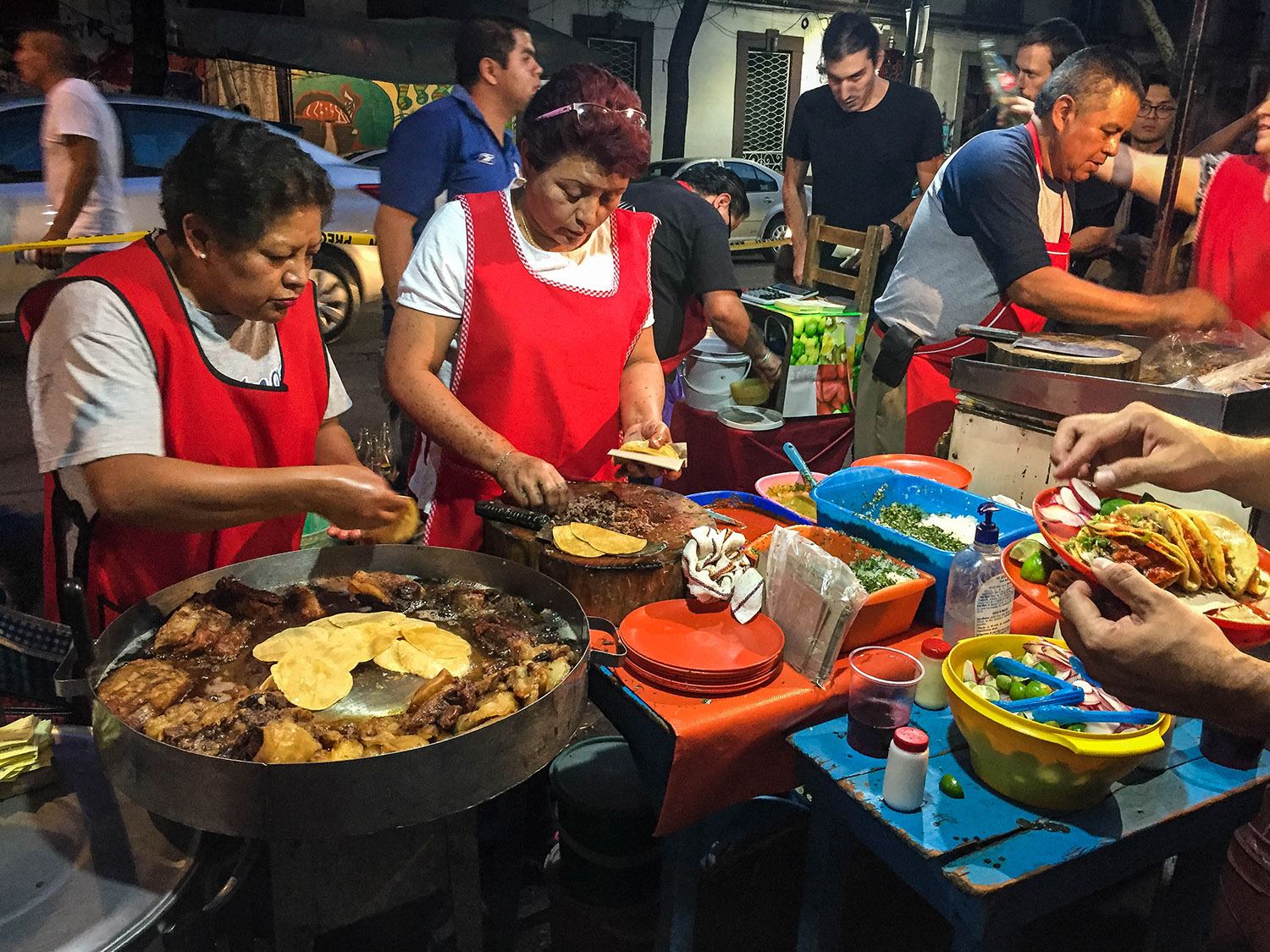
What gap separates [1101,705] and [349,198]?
761 centimetres

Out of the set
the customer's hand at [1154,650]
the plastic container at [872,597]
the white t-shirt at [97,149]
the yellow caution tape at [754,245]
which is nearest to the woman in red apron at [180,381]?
the plastic container at [872,597]

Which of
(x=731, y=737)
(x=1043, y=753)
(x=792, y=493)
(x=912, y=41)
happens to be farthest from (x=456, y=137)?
(x=912, y=41)

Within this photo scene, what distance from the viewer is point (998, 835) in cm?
155

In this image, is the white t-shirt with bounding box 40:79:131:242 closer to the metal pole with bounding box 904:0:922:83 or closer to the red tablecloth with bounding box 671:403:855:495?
the red tablecloth with bounding box 671:403:855:495

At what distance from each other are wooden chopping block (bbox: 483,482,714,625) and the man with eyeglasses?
4118 millimetres

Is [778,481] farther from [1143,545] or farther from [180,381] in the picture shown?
[180,381]

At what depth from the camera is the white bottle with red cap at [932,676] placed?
1.88 m

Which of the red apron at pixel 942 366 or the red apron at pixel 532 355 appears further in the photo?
the red apron at pixel 942 366

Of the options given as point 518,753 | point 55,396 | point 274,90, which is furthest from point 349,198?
point 518,753

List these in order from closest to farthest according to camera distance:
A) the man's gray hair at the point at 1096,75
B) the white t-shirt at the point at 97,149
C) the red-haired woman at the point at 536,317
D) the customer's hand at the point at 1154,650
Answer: the customer's hand at the point at 1154,650, the red-haired woman at the point at 536,317, the man's gray hair at the point at 1096,75, the white t-shirt at the point at 97,149

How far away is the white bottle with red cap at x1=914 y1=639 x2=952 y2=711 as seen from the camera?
188cm

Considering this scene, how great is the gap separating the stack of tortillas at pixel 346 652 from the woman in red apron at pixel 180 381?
0.22 meters

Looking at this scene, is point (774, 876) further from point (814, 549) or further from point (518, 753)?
point (518, 753)

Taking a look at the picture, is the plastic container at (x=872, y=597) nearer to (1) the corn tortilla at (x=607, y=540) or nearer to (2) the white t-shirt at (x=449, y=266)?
(1) the corn tortilla at (x=607, y=540)
